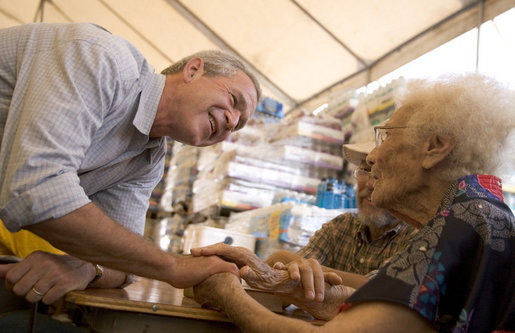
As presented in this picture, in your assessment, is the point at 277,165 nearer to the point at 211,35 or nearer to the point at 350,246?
the point at 350,246

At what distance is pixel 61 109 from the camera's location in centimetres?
142

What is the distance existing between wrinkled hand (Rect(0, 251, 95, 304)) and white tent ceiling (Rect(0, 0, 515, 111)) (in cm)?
335

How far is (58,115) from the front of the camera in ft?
4.62

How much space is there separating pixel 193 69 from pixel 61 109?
82 cm

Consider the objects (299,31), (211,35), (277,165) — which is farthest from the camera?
(211,35)

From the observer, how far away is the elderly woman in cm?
108

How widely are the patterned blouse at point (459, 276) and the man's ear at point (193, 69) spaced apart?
1241mm

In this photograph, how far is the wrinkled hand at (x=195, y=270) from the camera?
1471 millimetres

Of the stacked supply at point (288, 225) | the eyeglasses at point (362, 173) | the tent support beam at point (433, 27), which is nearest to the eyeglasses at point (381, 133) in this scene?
the eyeglasses at point (362, 173)

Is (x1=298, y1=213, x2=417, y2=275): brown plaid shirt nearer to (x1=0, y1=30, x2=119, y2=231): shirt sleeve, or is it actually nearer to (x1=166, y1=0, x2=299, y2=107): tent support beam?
(x1=0, y1=30, x2=119, y2=231): shirt sleeve

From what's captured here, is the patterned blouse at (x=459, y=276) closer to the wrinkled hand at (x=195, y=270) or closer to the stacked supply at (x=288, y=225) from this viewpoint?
the wrinkled hand at (x=195, y=270)

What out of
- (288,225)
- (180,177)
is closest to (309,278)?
(288,225)

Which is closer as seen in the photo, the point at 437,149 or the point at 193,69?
A: the point at 437,149

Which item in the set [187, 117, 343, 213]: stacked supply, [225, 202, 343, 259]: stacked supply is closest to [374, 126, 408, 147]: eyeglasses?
[225, 202, 343, 259]: stacked supply
